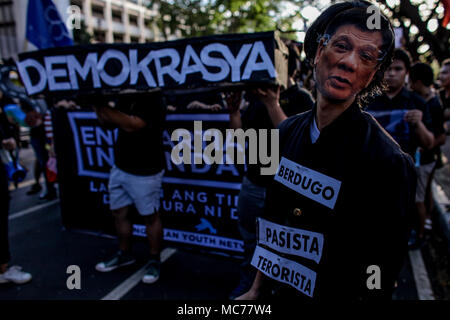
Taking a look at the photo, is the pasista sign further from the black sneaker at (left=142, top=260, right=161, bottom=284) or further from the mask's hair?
the black sneaker at (left=142, top=260, right=161, bottom=284)

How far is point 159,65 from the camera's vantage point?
2.61 metres

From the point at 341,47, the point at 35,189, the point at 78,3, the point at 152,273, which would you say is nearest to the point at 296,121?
the point at 341,47

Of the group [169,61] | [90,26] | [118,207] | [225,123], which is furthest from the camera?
[90,26]

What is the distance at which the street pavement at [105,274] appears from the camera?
304cm

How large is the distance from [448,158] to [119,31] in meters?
44.0

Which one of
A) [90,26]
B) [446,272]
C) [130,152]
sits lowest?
[446,272]

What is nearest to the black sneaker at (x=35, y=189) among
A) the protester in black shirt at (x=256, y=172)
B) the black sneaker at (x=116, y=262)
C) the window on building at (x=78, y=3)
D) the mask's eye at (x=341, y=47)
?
→ the black sneaker at (x=116, y=262)

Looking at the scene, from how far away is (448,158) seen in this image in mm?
8719

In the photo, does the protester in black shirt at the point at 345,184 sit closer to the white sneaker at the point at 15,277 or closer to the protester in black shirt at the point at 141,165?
the protester in black shirt at the point at 141,165

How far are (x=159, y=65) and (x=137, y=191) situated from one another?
1204 mm

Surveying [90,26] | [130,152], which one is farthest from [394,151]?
[90,26]

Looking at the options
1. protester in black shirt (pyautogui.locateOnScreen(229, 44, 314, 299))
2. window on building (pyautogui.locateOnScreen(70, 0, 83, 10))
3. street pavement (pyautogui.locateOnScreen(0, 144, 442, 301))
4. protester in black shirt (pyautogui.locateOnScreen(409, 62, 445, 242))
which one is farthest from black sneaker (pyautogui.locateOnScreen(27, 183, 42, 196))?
window on building (pyautogui.locateOnScreen(70, 0, 83, 10))

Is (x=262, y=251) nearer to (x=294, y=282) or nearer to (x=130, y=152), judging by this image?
(x=294, y=282)

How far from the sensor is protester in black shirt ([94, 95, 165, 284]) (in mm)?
2895
